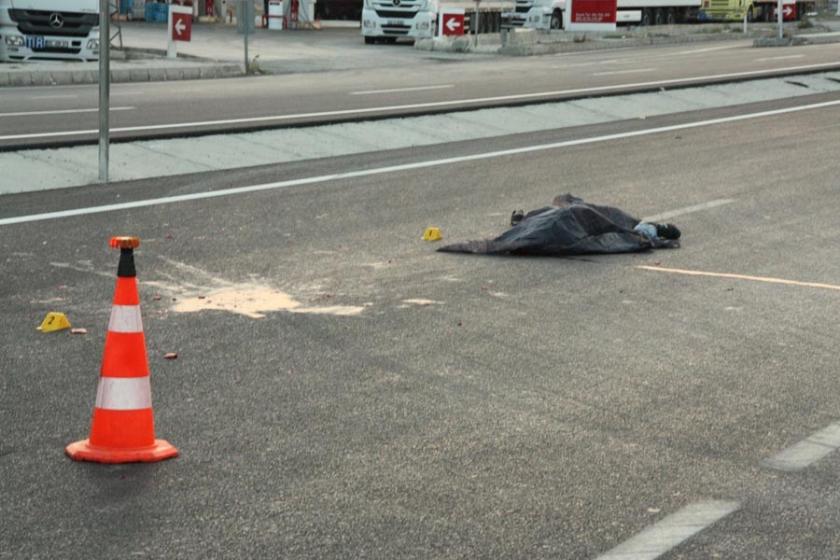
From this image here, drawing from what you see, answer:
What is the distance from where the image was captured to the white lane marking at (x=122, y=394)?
604 centimetres

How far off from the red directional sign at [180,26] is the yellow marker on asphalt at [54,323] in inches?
1086

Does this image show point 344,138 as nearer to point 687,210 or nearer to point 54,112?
point 54,112

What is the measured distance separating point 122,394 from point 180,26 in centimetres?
3033

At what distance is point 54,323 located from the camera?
27.5ft

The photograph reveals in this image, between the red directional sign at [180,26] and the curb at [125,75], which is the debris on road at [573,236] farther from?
the red directional sign at [180,26]

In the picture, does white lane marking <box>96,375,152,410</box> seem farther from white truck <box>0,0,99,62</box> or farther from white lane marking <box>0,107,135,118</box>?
white truck <box>0,0,99,62</box>

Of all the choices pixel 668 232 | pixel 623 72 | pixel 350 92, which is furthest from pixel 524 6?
pixel 668 232

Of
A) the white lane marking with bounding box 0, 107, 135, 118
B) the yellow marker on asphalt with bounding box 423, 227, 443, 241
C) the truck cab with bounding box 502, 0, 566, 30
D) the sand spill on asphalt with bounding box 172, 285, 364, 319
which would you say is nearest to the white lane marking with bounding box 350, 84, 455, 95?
the white lane marking with bounding box 0, 107, 135, 118

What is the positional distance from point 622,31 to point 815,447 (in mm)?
46355

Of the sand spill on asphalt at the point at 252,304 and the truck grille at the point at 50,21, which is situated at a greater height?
the truck grille at the point at 50,21

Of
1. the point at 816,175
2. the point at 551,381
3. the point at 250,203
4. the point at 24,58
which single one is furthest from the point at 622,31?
the point at 551,381

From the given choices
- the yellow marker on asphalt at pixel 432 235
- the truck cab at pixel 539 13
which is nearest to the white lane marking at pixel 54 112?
the yellow marker on asphalt at pixel 432 235

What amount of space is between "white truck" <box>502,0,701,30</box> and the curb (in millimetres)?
18840

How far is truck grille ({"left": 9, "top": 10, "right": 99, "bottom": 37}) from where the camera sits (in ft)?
99.7
